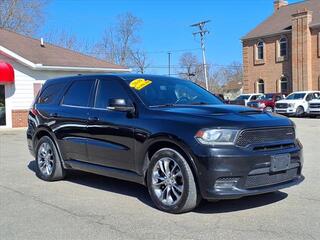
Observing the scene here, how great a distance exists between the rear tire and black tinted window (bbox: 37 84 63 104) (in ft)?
2.24

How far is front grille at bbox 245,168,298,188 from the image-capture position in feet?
19.2

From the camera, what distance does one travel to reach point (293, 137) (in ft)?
21.2

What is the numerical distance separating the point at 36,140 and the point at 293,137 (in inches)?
187

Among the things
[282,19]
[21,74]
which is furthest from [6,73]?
[282,19]

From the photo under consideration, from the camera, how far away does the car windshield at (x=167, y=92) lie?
22.9 feet

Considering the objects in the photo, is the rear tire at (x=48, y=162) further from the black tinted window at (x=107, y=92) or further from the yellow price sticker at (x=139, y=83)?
the yellow price sticker at (x=139, y=83)

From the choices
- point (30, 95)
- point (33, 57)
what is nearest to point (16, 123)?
point (30, 95)

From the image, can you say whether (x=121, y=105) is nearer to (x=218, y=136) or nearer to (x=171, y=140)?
(x=171, y=140)

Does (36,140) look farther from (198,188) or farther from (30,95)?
(30,95)

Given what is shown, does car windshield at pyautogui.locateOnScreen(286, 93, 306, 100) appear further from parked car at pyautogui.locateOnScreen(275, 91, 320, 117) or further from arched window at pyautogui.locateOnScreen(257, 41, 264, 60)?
arched window at pyautogui.locateOnScreen(257, 41, 264, 60)

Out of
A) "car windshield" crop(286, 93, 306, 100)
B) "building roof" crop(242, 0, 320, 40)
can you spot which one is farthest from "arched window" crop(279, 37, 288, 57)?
"car windshield" crop(286, 93, 306, 100)

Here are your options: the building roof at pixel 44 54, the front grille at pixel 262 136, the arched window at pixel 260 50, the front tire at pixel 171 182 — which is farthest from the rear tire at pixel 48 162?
the arched window at pixel 260 50

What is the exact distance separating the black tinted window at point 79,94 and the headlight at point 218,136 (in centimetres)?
257

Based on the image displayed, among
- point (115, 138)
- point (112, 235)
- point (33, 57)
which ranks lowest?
point (112, 235)
